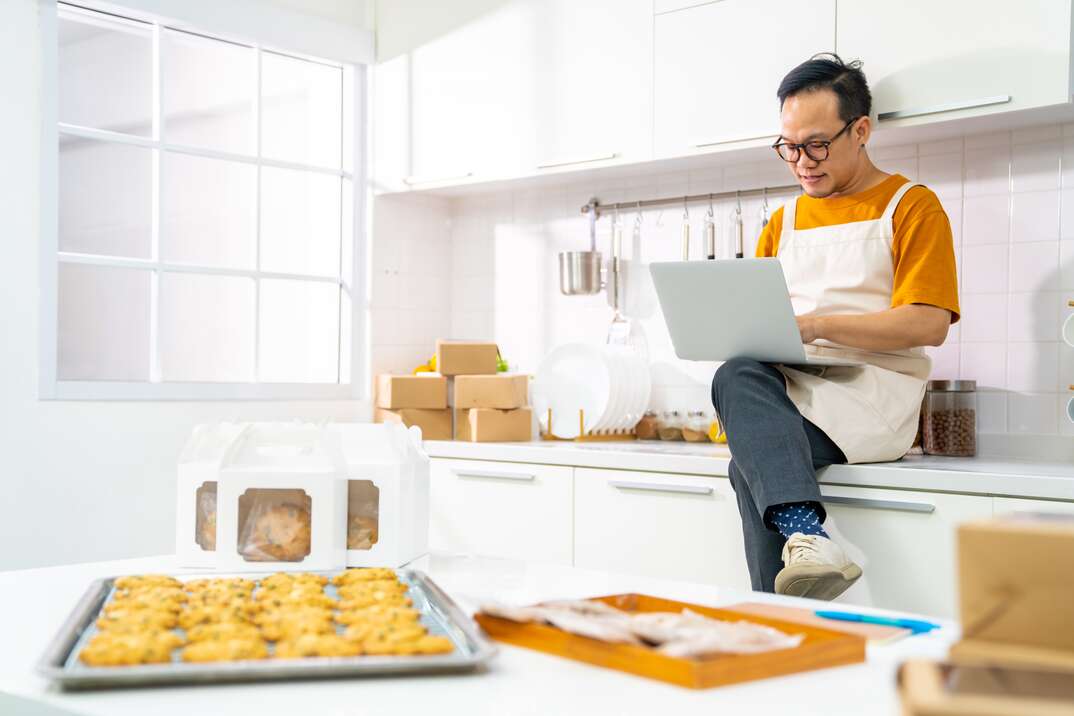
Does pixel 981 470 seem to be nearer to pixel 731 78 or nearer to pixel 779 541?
pixel 779 541

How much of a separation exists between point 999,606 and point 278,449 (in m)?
1.13

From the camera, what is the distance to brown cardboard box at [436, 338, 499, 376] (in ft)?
11.6

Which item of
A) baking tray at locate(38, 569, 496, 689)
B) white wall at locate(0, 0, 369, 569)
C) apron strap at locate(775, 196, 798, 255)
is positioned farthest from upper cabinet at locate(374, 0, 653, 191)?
baking tray at locate(38, 569, 496, 689)

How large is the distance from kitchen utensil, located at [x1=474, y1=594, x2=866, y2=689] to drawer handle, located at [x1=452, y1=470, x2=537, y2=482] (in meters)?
2.05

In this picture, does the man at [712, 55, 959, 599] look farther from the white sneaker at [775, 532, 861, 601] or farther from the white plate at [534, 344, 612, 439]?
the white plate at [534, 344, 612, 439]

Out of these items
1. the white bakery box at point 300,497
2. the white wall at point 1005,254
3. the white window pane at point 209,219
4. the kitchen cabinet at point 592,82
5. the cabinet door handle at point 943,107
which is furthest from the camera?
the white window pane at point 209,219

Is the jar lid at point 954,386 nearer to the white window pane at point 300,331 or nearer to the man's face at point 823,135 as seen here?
the man's face at point 823,135

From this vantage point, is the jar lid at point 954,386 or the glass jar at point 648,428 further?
the glass jar at point 648,428

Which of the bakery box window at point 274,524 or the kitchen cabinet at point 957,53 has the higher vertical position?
the kitchen cabinet at point 957,53

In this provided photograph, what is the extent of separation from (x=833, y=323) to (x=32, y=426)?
2147 millimetres

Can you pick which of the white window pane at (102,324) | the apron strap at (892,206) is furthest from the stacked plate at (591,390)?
the white window pane at (102,324)

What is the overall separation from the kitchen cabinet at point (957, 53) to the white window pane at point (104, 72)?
216cm

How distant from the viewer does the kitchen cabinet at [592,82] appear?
3.22 m

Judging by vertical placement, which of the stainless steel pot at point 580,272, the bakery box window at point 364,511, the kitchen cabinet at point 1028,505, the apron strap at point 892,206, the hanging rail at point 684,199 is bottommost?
the kitchen cabinet at point 1028,505
